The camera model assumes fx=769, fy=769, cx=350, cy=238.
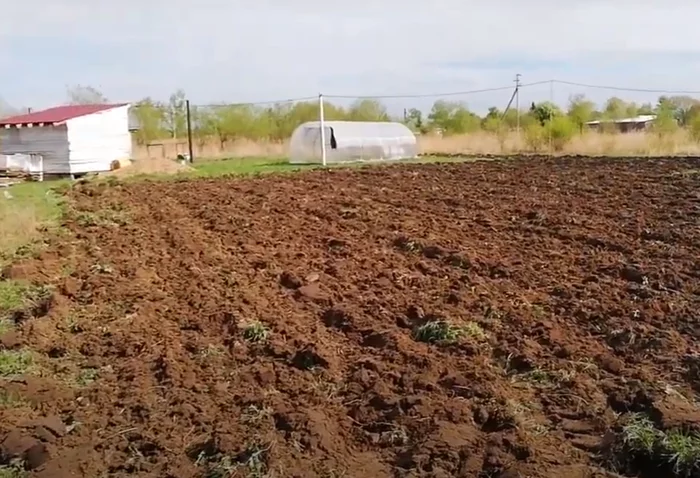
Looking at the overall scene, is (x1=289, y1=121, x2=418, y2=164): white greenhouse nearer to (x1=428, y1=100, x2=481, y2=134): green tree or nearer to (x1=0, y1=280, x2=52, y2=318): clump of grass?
(x1=428, y1=100, x2=481, y2=134): green tree

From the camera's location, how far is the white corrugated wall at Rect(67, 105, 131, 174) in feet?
73.1

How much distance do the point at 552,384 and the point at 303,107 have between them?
38899 mm

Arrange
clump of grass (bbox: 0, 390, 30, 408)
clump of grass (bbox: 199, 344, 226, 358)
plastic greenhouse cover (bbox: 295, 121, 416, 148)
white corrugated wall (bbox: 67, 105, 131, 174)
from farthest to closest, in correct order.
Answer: plastic greenhouse cover (bbox: 295, 121, 416, 148) → white corrugated wall (bbox: 67, 105, 131, 174) → clump of grass (bbox: 199, 344, 226, 358) → clump of grass (bbox: 0, 390, 30, 408)

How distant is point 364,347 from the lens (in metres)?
6.17

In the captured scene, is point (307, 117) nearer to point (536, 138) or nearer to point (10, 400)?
point (536, 138)

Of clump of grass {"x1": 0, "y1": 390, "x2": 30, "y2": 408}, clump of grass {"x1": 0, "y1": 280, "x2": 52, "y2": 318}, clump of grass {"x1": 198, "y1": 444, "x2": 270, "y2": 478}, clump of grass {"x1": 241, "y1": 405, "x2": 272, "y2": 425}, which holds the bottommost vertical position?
clump of grass {"x1": 198, "y1": 444, "x2": 270, "y2": 478}

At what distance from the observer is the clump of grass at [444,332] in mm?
6189

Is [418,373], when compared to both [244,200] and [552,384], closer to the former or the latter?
[552,384]

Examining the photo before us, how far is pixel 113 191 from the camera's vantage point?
17.2m

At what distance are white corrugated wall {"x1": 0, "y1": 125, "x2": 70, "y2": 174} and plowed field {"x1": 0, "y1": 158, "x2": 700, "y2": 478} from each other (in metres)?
11.0

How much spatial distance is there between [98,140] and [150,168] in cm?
196

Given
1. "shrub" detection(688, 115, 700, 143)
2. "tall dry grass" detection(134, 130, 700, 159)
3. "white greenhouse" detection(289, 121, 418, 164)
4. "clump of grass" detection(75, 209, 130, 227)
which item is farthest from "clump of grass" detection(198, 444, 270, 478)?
"shrub" detection(688, 115, 700, 143)

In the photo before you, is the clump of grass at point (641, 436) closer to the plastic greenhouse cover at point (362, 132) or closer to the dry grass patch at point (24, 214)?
the dry grass patch at point (24, 214)

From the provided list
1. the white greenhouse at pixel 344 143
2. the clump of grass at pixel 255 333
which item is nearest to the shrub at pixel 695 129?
the white greenhouse at pixel 344 143
